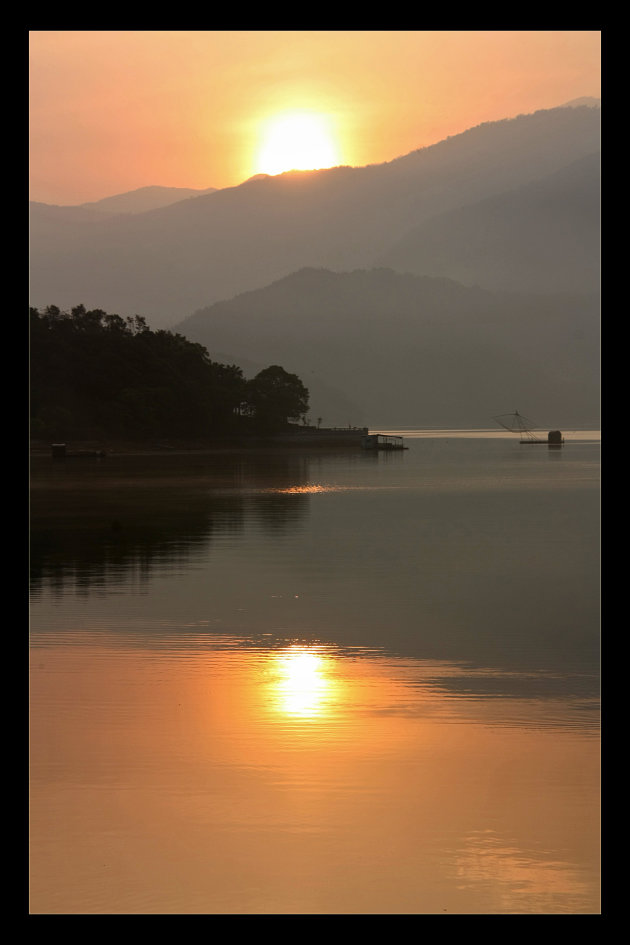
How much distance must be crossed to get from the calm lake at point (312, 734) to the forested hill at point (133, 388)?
417ft

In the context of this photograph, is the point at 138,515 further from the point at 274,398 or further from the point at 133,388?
the point at 274,398

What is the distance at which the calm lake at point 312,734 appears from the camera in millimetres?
10547

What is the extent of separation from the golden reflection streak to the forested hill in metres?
138

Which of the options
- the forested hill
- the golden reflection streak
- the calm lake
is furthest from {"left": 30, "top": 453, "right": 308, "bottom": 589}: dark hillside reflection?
the forested hill

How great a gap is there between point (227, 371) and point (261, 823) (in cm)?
16889

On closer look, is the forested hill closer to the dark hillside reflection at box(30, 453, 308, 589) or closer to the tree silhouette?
the tree silhouette

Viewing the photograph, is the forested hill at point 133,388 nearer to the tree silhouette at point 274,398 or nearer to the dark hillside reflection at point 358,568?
the tree silhouette at point 274,398

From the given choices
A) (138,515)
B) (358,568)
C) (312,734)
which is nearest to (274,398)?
(138,515)

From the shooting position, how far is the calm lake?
10.5m

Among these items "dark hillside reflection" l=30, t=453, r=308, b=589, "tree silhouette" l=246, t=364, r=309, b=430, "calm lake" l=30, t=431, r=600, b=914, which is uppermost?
"tree silhouette" l=246, t=364, r=309, b=430

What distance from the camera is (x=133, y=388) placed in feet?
540
